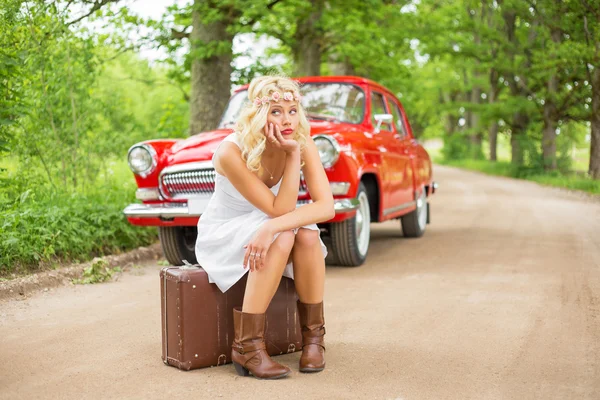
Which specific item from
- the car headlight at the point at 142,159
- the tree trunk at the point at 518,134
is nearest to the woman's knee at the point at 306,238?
the car headlight at the point at 142,159

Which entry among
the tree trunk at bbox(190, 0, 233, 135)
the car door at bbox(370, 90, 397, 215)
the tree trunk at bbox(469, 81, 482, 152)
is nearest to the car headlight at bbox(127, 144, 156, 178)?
the car door at bbox(370, 90, 397, 215)

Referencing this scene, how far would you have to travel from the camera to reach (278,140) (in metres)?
3.89

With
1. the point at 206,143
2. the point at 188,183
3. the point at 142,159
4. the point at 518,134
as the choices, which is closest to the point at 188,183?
the point at 188,183

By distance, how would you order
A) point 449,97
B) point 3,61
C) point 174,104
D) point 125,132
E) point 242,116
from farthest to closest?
point 449,97 → point 174,104 → point 125,132 → point 3,61 → point 242,116

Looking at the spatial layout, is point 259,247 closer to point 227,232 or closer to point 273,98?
point 227,232

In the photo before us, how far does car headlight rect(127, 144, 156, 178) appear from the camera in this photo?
7.15 m

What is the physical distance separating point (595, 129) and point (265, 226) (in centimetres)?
1840

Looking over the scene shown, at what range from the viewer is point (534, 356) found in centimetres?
410

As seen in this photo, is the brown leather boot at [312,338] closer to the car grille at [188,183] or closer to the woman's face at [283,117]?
the woman's face at [283,117]

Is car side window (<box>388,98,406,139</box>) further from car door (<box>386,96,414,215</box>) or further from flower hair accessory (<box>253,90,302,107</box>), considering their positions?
flower hair accessory (<box>253,90,302,107</box>)

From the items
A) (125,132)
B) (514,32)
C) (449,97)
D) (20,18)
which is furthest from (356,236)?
(449,97)

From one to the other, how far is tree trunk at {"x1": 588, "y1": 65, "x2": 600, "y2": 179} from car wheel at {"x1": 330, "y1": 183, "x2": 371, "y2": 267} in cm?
1384

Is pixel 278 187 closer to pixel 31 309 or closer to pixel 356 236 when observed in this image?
pixel 31 309

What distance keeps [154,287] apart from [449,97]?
1918 inches
